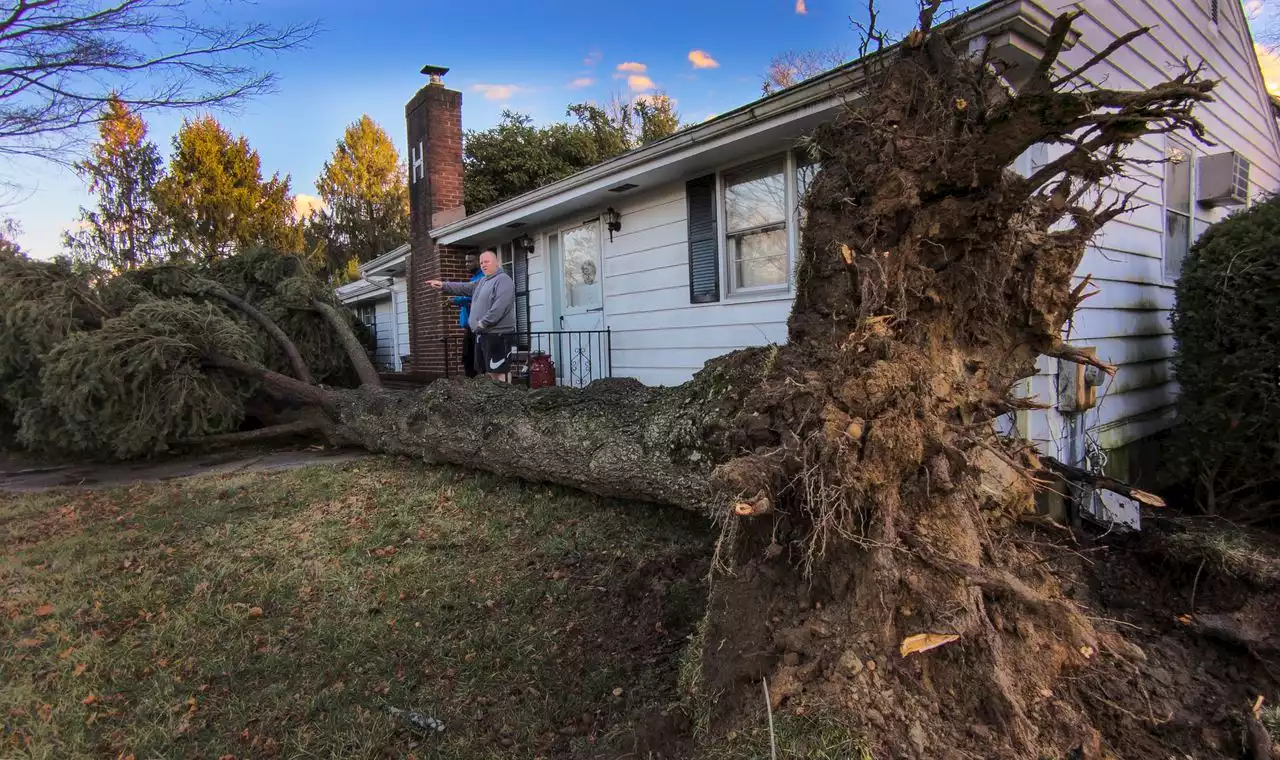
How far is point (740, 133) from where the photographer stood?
562 cm

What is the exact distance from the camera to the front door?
27.5 feet

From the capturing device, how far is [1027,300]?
2.66 m

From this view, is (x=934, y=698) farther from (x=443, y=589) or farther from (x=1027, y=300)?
(x=443, y=589)

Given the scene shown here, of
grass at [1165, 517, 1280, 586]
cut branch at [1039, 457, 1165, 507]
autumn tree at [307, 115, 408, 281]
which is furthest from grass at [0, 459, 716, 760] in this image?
autumn tree at [307, 115, 408, 281]

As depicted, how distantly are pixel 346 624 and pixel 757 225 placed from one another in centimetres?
483

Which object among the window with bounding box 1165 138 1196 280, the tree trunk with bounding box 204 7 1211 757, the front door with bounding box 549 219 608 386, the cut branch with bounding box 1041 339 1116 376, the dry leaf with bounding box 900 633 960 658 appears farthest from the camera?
the front door with bounding box 549 219 608 386

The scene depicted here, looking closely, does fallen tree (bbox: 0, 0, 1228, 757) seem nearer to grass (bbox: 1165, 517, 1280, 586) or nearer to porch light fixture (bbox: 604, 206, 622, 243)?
grass (bbox: 1165, 517, 1280, 586)

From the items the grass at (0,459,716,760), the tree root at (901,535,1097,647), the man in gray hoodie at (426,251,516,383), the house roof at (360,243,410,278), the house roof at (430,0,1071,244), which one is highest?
the house roof at (430,0,1071,244)

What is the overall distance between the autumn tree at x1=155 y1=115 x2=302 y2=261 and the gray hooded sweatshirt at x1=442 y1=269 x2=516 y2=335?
1679 cm

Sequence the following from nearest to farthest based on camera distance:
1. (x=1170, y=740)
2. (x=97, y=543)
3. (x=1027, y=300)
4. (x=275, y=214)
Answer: (x=1170, y=740) → (x=1027, y=300) → (x=97, y=543) → (x=275, y=214)

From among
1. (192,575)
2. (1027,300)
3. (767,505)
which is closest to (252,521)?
(192,575)

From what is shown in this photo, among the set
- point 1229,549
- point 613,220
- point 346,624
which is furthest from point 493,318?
point 1229,549

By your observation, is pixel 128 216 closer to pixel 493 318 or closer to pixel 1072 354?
pixel 493 318

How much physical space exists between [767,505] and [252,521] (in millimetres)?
4130
